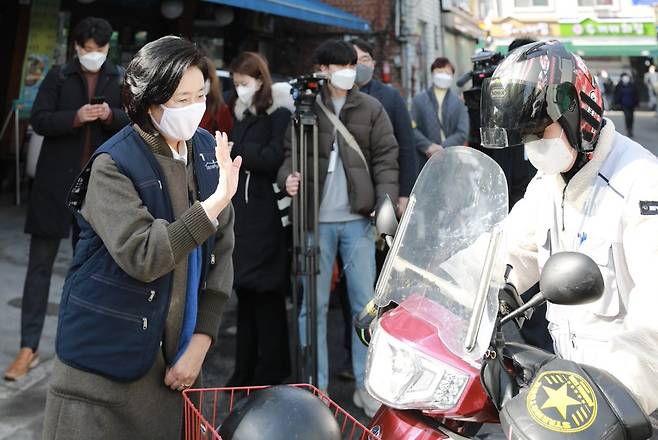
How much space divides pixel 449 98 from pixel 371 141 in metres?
2.44

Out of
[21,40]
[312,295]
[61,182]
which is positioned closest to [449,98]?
[312,295]

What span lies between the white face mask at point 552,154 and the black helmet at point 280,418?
0.86m

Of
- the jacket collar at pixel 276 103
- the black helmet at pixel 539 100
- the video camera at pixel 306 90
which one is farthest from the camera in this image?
the jacket collar at pixel 276 103

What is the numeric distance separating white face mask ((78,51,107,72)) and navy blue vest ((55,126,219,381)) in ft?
7.65

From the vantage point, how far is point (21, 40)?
10.1 metres

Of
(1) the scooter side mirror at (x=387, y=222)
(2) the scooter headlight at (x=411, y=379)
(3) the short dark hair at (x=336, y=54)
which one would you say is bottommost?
(2) the scooter headlight at (x=411, y=379)

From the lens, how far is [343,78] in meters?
4.30

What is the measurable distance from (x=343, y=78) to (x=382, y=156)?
487 mm

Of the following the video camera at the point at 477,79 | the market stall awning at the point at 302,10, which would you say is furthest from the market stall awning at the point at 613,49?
the video camera at the point at 477,79

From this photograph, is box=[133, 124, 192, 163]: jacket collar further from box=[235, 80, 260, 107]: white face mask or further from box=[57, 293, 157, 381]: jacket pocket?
box=[235, 80, 260, 107]: white face mask

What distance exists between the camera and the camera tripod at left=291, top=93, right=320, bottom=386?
4.07 m

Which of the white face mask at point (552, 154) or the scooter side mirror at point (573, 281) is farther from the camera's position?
the white face mask at point (552, 154)

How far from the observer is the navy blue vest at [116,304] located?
220 centimetres

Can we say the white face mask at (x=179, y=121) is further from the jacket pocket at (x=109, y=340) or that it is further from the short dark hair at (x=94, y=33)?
the short dark hair at (x=94, y=33)
